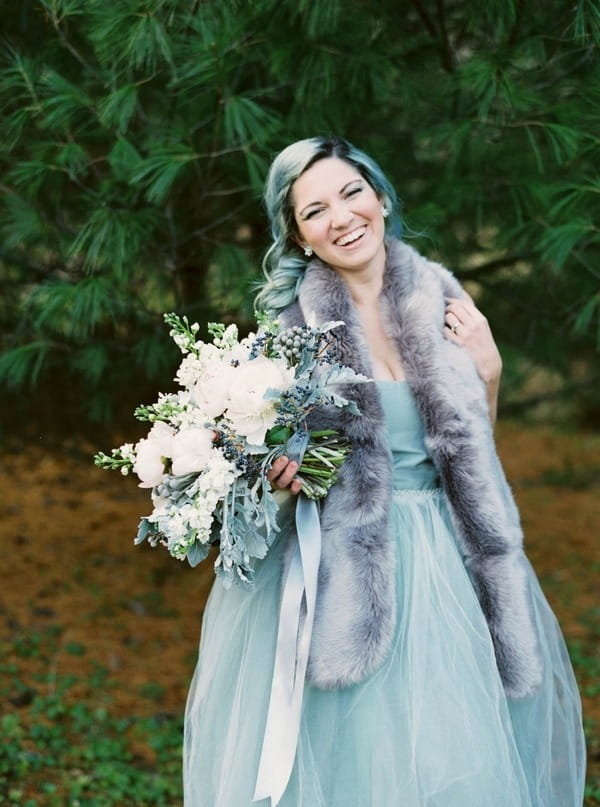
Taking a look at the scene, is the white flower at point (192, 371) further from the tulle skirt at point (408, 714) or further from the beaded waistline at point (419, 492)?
the beaded waistline at point (419, 492)

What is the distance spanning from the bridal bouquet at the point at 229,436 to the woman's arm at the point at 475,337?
0.44 meters

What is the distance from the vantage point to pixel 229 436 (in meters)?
2.25

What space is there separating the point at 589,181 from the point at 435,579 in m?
1.39

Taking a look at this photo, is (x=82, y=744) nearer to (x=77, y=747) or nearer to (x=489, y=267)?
(x=77, y=747)

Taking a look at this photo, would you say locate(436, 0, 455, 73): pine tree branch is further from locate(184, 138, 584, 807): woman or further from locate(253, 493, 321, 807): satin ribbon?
locate(253, 493, 321, 807): satin ribbon

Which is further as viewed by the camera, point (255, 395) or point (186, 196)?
point (186, 196)

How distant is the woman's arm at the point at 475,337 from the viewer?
8.80 ft

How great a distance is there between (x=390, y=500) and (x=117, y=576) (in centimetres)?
340

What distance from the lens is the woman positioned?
7.86 ft

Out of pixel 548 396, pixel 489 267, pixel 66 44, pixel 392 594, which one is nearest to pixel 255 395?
pixel 392 594

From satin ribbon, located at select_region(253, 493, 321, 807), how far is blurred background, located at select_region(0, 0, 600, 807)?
3.59 ft

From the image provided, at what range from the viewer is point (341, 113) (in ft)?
11.3

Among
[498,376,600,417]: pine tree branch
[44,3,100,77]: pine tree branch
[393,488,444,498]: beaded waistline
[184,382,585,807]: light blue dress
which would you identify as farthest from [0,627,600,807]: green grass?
[44,3,100,77]: pine tree branch

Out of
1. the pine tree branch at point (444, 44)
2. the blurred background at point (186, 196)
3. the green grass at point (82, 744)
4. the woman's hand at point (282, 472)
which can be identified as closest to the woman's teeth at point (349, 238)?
the blurred background at point (186, 196)
